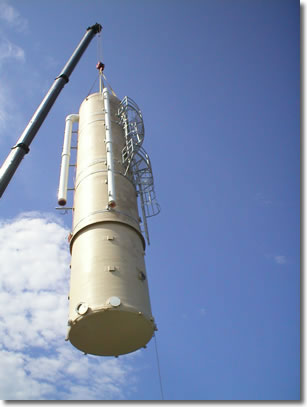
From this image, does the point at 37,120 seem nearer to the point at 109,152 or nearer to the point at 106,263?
the point at 109,152

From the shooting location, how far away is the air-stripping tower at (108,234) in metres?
13.9

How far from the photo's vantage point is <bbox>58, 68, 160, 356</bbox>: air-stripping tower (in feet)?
45.6

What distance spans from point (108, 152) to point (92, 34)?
14.9 metres

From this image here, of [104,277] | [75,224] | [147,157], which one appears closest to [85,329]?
[104,277]

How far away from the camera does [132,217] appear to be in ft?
56.2

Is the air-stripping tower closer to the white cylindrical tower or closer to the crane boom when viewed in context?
the white cylindrical tower

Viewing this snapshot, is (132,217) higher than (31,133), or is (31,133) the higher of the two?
(31,133)

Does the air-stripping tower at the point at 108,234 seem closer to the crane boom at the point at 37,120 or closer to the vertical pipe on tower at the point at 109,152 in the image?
the vertical pipe on tower at the point at 109,152

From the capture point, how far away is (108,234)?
15719 millimetres

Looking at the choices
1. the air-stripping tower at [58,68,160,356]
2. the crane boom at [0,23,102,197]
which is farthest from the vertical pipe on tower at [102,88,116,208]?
the crane boom at [0,23,102,197]

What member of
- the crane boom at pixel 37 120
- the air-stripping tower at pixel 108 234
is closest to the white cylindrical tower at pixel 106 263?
the air-stripping tower at pixel 108 234

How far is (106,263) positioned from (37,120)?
10.1 m

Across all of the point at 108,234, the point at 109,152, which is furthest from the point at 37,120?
the point at 108,234

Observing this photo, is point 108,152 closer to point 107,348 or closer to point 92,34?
point 107,348
